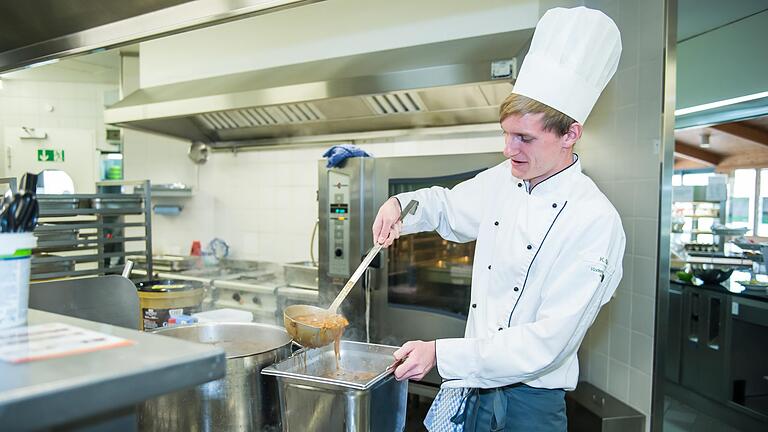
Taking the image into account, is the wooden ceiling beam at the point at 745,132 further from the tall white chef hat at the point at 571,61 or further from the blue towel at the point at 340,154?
the blue towel at the point at 340,154

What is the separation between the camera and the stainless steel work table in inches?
14.5

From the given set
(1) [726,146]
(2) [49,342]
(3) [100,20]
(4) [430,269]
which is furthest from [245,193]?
(2) [49,342]

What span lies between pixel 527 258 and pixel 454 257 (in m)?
1.08

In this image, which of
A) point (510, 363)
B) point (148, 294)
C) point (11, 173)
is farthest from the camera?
point (11, 173)

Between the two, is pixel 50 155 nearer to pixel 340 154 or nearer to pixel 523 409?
pixel 340 154

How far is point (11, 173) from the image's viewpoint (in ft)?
16.0

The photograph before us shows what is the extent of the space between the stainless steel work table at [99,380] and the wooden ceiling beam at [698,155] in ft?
10.1

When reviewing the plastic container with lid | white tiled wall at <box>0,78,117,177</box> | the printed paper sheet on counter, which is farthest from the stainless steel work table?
white tiled wall at <box>0,78,117,177</box>

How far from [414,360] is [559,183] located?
0.67 meters

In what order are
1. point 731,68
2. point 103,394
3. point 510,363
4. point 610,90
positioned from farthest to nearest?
point 731,68 < point 610,90 < point 510,363 < point 103,394

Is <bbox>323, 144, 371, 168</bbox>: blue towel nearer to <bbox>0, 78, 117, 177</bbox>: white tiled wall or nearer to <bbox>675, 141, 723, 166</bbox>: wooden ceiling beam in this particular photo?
<bbox>675, 141, 723, 166</bbox>: wooden ceiling beam

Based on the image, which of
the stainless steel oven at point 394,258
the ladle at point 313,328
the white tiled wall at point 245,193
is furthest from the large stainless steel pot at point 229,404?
the white tiled wall at point 245,193

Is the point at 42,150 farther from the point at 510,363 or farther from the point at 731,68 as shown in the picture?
the point at 731,68

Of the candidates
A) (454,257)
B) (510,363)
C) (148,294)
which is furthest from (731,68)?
(148,294)
